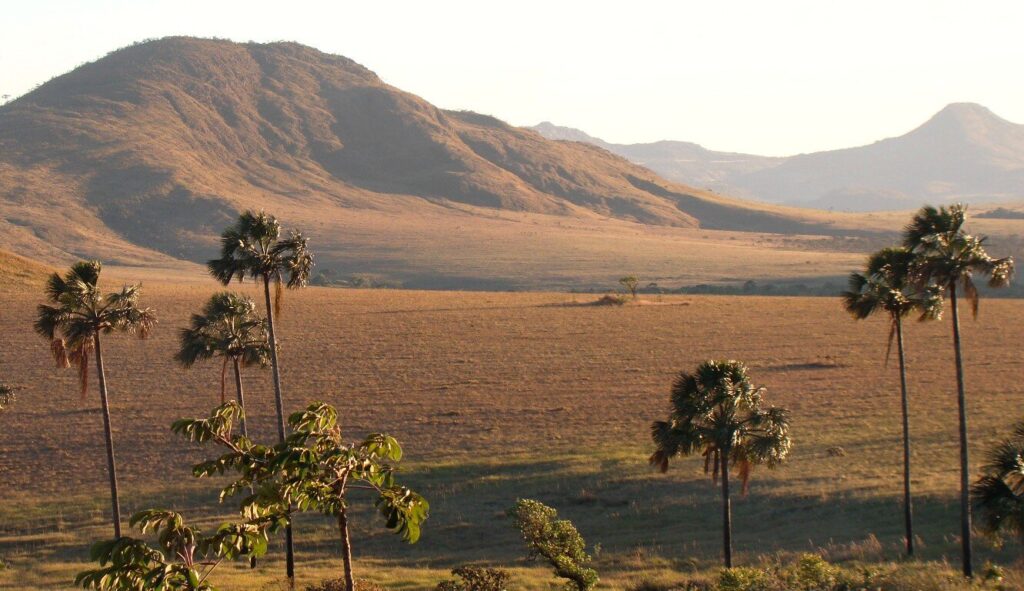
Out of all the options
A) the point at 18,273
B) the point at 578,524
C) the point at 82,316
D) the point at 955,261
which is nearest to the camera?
the point at 955,261

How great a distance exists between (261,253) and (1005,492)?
18.2 metres

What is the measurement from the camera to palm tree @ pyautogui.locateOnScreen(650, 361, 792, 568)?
2238cm

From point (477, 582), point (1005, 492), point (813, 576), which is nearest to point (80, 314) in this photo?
point (477, 582)

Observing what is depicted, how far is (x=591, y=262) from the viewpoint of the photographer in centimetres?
13300

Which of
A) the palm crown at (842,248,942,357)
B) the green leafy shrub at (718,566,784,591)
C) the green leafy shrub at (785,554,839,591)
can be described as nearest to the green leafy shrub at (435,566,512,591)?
the green leafy shrub at (718,566,784,591)

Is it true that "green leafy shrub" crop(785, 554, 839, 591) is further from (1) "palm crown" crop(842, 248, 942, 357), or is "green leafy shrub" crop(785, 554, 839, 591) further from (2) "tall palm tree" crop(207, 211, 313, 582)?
(2) "tall palm tree" crop(207, 211, 313, 582)

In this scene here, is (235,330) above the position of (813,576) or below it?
Answer: above

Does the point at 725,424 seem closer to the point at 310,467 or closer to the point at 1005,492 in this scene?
the point at 1005,492

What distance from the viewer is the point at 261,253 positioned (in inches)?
1030

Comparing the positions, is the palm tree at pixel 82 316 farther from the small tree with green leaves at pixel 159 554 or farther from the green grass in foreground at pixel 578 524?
the small tree with green leaves at pixel 159 554

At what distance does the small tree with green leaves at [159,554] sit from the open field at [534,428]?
8608 mm

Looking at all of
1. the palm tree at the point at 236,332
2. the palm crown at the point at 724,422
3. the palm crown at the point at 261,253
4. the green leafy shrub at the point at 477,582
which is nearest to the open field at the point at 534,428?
the green leafy shrub at the point at 477,582

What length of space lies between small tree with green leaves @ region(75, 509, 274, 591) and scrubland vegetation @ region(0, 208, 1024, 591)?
0.03m

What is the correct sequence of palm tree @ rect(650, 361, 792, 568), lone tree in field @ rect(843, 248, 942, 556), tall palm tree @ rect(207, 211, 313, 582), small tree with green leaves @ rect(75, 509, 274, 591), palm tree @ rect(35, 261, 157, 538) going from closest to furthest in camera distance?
1. small tree with green leaves @ rect(75, 509, 274, 591)
2. palm tree @ rect(650, 361, 792, 568)
3. lone tree in field @ rect(843, 248, 942, 556)
4. palm tree @ rect(35, 261, 157, 538)
5. tall palm tree @ rect(207, 211, 313, 582)
